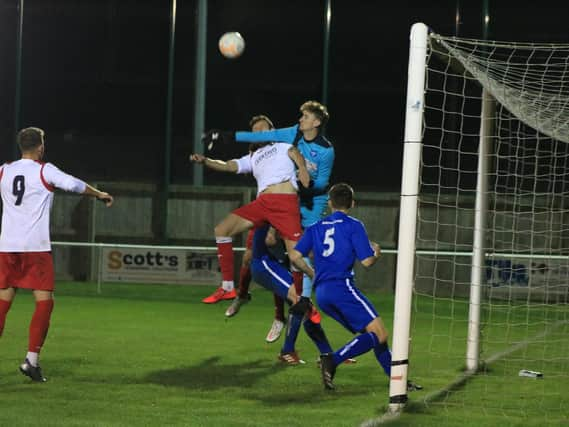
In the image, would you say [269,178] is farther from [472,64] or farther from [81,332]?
[81,332]

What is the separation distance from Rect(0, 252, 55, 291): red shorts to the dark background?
22.7m

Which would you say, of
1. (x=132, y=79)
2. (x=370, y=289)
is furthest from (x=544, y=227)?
(x=132, y=79)

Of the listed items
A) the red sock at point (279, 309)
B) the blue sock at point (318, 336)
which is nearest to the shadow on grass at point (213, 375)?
the blue sock at point (318, 336)

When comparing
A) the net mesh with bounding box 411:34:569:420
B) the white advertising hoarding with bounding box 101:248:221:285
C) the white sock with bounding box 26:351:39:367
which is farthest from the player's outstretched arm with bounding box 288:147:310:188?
the white advertising hoarding with bounding box 101:248:221:285

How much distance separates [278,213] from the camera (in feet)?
Result: 28.3

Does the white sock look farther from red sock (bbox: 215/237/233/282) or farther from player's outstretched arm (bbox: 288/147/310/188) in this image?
player's outstretched arm (bbox: 288/147/310/188)

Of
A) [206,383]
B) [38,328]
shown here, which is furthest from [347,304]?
[38,328]

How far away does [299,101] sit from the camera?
31.9 m

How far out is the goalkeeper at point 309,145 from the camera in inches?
329

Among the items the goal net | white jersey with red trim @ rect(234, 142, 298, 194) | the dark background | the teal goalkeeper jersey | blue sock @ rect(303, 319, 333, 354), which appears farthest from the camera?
the dark background

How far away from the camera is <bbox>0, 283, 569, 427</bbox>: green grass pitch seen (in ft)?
20.5

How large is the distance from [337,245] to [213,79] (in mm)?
25286

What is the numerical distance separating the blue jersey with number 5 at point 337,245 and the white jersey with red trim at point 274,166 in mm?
1696

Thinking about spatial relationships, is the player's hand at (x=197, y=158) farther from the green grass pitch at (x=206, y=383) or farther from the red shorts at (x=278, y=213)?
the green grass pitch at (x=206, y=383)
